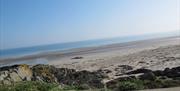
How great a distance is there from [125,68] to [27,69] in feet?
28.0

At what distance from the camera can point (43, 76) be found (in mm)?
13305

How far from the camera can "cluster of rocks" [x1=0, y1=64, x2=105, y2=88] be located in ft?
37.2

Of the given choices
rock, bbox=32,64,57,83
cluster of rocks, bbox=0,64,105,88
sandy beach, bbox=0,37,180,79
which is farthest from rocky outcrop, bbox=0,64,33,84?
sandy beach, bbox=0,37,180,79

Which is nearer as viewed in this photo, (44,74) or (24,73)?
(24,73)

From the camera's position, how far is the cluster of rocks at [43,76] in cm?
1134

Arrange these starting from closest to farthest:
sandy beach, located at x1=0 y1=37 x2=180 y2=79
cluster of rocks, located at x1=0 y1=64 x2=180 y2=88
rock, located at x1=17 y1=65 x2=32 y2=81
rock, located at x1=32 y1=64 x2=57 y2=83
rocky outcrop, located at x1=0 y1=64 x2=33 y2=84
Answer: rocky outcrop, located at x1=0 y1=64 x2=33 y2=84, cluster of rocks, located at x1=0 y1=64 x2=180 y2=88, rock, located at x1=17 y1=65 x2=32 y2=81, rock, located at x1=32 y1=64 x2=57 y2=83, sandy beach, located at x1=0 y1=37 x2=180 y2=79

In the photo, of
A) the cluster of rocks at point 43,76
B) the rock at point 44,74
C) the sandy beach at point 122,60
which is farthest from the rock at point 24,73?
the sandy beach at point 122,60

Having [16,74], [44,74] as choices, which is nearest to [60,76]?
[44,74]

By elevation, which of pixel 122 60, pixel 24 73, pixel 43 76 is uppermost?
pixel 24 73

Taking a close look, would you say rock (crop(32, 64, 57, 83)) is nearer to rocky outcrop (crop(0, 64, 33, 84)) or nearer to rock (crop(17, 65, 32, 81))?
rock (crop(17, 65, 32, 81))

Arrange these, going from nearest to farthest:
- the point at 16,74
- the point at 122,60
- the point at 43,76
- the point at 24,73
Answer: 1. the point at 16,74
2. the point at 24,73
3. the point at 43,76
4. the point at 122,60

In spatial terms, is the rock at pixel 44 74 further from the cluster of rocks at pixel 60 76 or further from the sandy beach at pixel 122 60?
the sandy beach at pixel 122 60

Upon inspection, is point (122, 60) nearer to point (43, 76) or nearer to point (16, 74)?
point (43, 76)

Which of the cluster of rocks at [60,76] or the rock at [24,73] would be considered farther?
the rock at [24,73]
